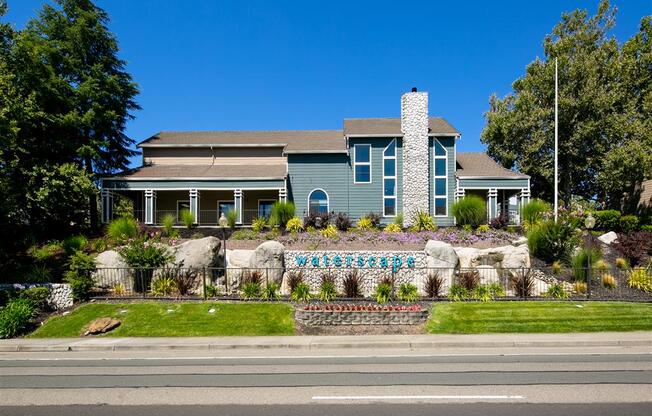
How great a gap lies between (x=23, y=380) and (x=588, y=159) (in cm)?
3814

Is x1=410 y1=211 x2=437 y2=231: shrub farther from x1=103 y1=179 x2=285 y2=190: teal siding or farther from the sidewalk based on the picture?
the sidewalk

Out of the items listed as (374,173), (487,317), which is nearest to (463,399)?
(487,317)

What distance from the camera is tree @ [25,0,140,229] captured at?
27156mm

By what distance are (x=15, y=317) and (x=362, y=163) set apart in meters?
21.3

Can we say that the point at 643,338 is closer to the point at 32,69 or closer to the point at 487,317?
the point at 487,317

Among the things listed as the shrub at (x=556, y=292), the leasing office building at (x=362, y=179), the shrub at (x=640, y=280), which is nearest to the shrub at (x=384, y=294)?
the shrub at (x=556, y=292)

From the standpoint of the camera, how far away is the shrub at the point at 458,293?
1588 centimetres

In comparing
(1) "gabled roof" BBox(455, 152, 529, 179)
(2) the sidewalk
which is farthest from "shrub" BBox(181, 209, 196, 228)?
(1) "gabled roof" BBox(455, 152, 529, 179)

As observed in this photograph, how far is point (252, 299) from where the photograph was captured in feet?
52.4

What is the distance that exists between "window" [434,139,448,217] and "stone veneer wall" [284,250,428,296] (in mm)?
10091

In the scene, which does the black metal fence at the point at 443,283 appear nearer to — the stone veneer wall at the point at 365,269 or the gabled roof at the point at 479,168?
the stone veneer wall at the point at 365,269

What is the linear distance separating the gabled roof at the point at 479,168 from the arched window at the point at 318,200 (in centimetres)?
941

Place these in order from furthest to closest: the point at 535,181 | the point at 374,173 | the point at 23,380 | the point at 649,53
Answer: the point at 535,181, the point at 649,53, the point at 374,173, the point at 23,380

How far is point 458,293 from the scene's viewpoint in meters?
16.0
